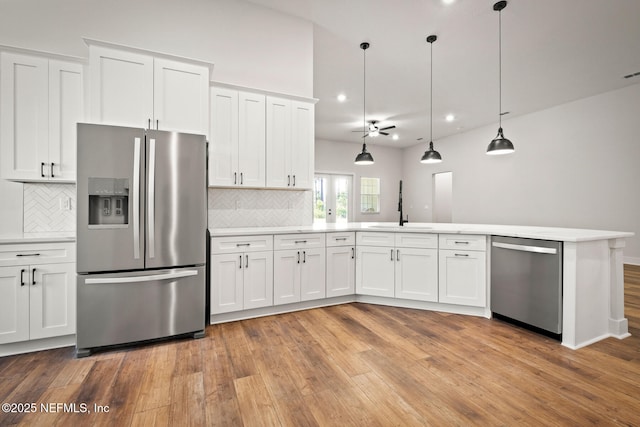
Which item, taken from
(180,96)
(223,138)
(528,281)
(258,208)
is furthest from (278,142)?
(528,281)

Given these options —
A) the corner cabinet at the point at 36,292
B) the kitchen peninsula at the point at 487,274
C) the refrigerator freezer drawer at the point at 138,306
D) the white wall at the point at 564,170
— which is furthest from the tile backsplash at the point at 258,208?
the white wall at the point at 564,170

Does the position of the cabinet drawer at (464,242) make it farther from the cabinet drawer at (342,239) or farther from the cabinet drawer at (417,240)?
the cabinet drawer at (342,239)

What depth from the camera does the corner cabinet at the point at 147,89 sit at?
8.10 ft

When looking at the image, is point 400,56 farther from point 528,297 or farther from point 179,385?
point 179,385

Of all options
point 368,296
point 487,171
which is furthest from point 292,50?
point 487,171

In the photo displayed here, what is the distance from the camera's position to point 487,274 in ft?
9.70

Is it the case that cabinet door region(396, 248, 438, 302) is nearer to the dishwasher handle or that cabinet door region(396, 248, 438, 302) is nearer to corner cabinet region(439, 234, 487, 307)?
corner cabinet region(439, 234, 487, 307)

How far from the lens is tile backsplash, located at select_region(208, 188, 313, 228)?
3.36 m

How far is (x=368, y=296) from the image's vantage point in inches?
136

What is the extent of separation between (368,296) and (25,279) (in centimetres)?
313

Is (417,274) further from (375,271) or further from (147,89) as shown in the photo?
(147,89)

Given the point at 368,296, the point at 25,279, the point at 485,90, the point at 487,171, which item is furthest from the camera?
the point at 487,171

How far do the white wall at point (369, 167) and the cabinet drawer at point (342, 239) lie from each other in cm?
591

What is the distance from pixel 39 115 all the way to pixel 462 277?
4193 millimetres
